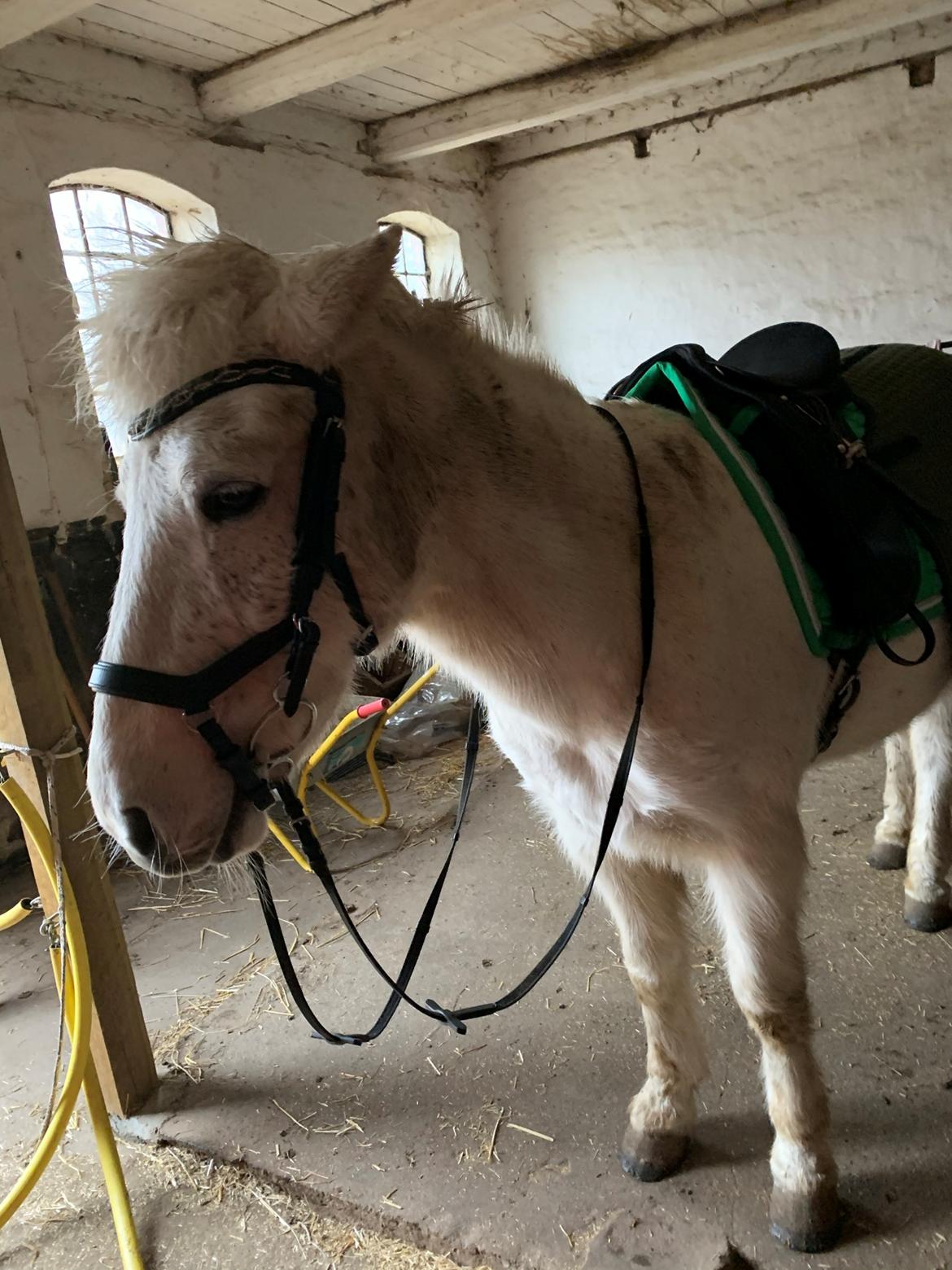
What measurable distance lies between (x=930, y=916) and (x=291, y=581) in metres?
1.94

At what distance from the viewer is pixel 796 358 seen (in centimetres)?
156

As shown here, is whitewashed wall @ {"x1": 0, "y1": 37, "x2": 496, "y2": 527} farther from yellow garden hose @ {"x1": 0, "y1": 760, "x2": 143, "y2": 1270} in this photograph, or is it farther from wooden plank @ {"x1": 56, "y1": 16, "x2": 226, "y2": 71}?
yellow garden hose @ {"x1": 0, "y1": 760, "x2": 143, "y2": 1270}

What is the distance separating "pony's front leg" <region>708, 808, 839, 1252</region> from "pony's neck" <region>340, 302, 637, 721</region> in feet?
1.29

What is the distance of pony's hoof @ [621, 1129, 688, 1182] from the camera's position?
1.48 m

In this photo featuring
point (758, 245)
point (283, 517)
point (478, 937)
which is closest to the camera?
point (283, 517)

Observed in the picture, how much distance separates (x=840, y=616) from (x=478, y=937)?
1509mm

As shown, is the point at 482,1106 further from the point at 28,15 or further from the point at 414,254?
the point at 414,254

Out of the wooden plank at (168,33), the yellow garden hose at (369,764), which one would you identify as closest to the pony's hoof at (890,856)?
the yellow garden hose at (369,764)

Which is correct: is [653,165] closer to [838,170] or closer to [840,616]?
[838,170]

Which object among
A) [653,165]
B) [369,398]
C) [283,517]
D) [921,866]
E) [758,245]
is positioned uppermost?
[653,165]

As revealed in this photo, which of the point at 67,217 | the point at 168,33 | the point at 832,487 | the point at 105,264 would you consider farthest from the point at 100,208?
the point at 832,487

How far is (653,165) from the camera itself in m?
5.12

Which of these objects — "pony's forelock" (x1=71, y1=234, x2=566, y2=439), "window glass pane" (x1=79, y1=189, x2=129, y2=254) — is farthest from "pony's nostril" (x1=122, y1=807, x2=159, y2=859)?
"window glass pane" (x1=79, y1=189, x2=129, y2=254)

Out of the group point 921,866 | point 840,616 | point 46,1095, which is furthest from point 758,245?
point 46,1095
